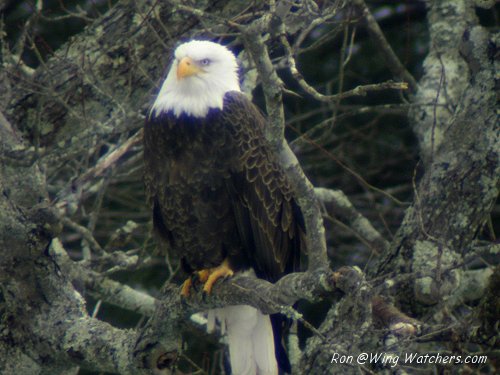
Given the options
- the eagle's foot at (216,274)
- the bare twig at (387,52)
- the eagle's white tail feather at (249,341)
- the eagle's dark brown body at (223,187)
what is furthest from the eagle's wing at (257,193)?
the bare twig at (387,52)

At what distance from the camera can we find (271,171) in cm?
436

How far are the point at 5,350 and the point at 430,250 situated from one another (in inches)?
68.9

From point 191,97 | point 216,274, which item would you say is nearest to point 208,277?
point 216,274

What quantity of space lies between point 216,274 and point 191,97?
0.73 meters

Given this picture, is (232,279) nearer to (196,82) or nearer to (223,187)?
(223,187)

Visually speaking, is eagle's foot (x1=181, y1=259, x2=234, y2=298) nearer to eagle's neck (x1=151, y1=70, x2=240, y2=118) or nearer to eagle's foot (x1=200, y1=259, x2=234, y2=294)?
eagle's foot (x1=200, y1=259, x2=234, y2=294)

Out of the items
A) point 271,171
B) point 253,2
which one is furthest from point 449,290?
point 253,2

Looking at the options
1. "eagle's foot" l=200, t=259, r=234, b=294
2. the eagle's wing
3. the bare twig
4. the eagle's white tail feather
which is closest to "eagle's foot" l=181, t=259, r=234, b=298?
"eagle's foot" l=200, t=259, r=234, b=294

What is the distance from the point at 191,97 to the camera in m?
4.30

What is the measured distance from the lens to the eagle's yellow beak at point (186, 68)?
14.0 feet

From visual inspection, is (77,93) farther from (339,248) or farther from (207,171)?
(339,248)

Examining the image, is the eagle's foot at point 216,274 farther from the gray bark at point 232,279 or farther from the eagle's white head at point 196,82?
the eagle's white head at point 196,82

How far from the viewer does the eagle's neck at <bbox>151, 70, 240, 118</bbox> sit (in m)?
4.29

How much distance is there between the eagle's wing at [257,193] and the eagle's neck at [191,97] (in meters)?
0.06
